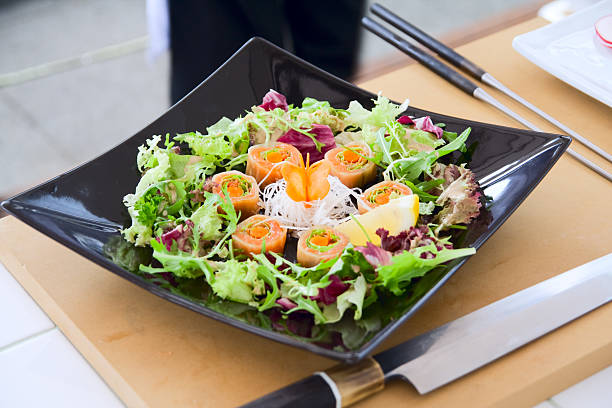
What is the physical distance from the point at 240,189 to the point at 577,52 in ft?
2.96

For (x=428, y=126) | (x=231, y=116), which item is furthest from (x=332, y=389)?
(x=231, y=116)

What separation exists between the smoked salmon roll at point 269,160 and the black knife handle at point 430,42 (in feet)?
1.74

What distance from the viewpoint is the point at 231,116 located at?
4.56 feet

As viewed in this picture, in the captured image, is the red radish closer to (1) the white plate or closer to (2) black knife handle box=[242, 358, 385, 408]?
(1) the white plate

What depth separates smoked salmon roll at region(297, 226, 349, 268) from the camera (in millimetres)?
1012

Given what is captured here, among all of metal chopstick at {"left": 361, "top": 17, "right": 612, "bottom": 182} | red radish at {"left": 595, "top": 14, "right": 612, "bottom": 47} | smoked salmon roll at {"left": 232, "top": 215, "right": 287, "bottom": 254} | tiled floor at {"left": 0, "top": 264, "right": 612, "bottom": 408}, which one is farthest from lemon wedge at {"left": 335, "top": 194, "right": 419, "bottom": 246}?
red radish at {"left": 595, "top": 14, "right": 612, "bottom": 47}

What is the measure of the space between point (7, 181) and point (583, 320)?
253 centimetres

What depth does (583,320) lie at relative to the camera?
3.43ft

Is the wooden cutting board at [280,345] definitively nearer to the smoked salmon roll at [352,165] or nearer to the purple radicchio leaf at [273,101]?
the smoked salmon roll at [352,165]

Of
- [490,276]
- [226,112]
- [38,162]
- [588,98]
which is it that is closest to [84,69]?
[38,162]

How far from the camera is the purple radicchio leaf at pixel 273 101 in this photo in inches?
52.5

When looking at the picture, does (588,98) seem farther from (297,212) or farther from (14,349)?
(14,349)

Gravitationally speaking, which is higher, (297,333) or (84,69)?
(297,333)

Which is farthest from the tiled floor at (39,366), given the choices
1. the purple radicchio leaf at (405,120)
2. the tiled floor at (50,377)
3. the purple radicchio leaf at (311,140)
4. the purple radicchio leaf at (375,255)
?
the purple radicchio leaf at (405,120)
